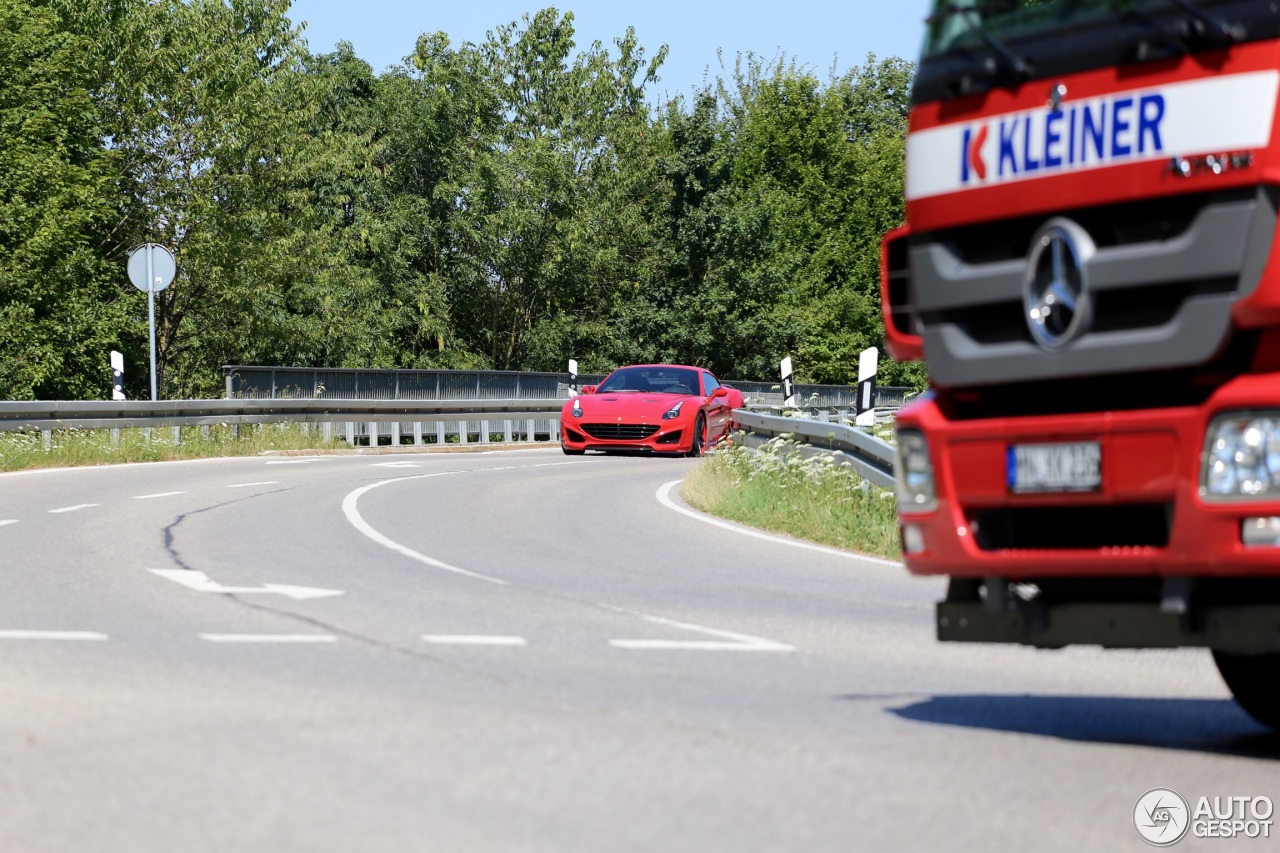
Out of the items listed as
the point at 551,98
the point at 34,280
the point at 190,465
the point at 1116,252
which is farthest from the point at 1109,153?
the point at 551,98

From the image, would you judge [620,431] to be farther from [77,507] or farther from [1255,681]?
[1255,681]

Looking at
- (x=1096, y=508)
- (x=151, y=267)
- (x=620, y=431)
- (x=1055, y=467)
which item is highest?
(x=151, y=267)

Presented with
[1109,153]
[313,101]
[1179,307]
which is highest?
[313,101]

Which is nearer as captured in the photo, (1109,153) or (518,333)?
(1109,153)

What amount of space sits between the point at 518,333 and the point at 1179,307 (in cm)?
5932

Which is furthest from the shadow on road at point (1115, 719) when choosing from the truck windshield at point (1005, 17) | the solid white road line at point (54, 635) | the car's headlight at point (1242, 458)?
the solid white road line at point (54, 635)

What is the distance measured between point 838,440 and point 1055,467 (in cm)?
1138

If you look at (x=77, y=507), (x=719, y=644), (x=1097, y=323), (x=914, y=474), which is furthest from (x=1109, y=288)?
(x=77, y=507)

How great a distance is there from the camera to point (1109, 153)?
5812 mm

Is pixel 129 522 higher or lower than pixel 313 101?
lower

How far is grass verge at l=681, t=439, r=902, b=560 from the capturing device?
15397 mm

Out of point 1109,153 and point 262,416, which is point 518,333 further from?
point 1109,153

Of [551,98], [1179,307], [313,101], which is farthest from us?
[551,98]

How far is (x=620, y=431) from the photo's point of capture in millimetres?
29266
